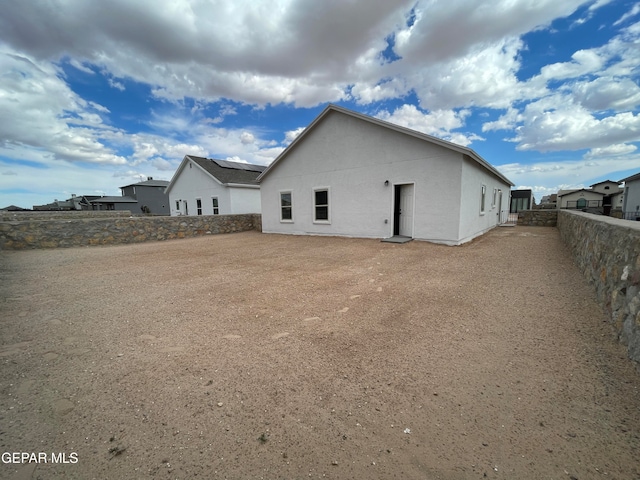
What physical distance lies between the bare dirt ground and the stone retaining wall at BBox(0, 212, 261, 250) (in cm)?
629

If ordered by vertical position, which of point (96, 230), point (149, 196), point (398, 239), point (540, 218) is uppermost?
point (149, 196)

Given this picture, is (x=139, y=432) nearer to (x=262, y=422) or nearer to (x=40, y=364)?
(x=262, y=422)

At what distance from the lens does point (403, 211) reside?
9820mm

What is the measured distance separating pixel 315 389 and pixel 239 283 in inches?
131

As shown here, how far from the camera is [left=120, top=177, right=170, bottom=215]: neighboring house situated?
37.3 meters

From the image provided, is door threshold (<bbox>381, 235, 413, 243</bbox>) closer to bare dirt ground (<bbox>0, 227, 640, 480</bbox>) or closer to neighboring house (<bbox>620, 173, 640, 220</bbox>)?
bare dirt ground (<bbox>0, 227, 640, 480</bbox>)

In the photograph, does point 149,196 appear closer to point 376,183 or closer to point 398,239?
point 376,183

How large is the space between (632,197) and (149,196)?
51.5 meters

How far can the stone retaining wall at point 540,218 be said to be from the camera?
1553 cm

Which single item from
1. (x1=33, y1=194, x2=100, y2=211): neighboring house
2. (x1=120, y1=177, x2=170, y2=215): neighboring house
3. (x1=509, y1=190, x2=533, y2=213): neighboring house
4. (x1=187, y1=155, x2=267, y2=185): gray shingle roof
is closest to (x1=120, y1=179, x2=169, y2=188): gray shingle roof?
(x1=120, y1=177, x2=170, y2=215): neighboring house

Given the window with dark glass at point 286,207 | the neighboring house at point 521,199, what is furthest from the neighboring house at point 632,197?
the window with dark glass at point 286,207

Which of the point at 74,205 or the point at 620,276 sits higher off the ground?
the point at 74,205

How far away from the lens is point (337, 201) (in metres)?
11.3

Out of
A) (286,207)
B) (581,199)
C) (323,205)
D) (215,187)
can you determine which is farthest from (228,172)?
(581,199)
